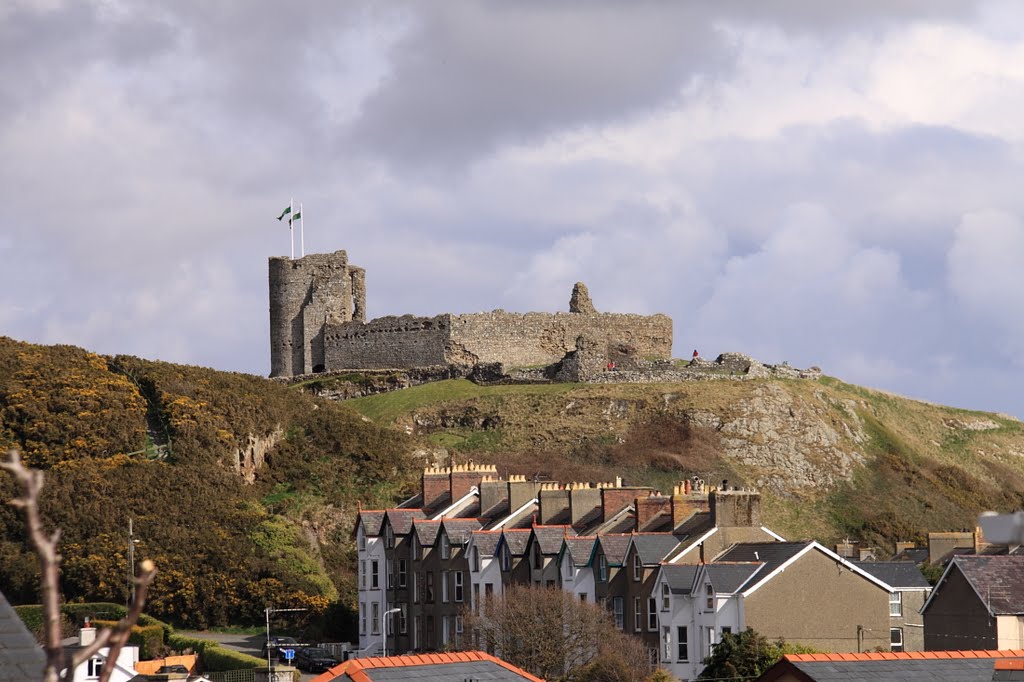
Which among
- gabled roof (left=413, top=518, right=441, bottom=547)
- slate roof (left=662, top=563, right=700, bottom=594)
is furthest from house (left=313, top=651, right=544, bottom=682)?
gabled roof (left=413, top=518, right=441, bottom=547)

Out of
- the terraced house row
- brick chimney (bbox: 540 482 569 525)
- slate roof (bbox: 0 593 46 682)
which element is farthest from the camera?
brick chimney (bbox: 540 482 569 525)

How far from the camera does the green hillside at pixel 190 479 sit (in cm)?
5644

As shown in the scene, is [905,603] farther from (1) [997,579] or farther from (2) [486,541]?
(2) [486,541]

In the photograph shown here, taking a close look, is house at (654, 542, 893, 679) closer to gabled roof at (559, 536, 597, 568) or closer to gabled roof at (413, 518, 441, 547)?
gabled roof at (559, 536, 597, 568)

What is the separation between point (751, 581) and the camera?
41.1m

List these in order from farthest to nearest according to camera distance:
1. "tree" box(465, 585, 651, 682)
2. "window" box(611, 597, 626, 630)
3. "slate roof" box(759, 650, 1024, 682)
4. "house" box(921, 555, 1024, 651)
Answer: "window" box(611, 597, 626, 630)
"tree" box(465, 585, 651, 682)
"house" box(921, 555, 1024, 651)
"slate roof" box(759, 650, 1024, 682)

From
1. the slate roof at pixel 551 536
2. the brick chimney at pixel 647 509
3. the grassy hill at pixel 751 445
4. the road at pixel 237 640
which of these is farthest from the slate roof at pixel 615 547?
the grassy hill at pixel 751 445

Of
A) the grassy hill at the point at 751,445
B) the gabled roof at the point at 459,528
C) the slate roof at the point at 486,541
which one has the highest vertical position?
the grassy hill at the point at 751,445

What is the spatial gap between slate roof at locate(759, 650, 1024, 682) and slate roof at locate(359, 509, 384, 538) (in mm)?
33682

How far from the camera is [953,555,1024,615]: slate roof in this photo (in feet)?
131

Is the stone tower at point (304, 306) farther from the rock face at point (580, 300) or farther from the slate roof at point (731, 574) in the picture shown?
the slate roof at point (731, 574)

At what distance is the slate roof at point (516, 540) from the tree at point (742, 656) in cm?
1083

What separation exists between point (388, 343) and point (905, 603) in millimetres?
45831

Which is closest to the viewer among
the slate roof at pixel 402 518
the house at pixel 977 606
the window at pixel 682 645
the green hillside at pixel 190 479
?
the house at pixel 977 606
